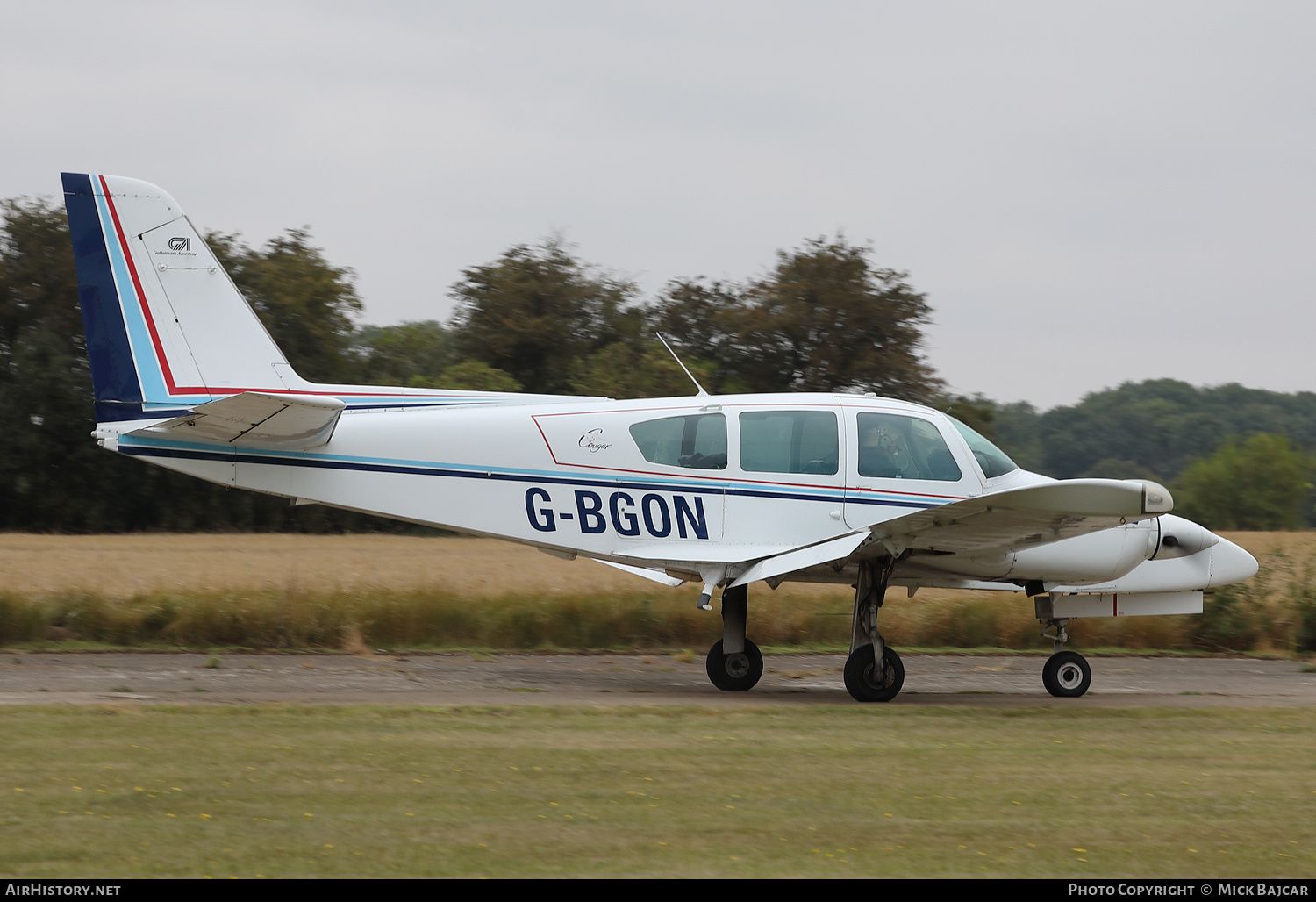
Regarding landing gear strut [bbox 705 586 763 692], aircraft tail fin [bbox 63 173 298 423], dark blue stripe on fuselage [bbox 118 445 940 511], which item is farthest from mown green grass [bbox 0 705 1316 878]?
aircraft tail fin [bbox 63 173 298 423]

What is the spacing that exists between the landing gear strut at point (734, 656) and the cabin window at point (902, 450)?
1.88 metres

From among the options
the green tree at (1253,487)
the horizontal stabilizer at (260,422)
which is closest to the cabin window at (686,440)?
the horizontal stabilizer at (260,422)

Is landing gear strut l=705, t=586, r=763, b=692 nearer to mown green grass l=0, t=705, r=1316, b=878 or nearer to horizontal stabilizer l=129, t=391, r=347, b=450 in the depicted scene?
mown green grass l=0, t=705, r=1316, b=878

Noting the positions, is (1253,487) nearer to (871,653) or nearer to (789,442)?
(871,653)

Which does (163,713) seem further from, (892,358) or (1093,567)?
(892,358)

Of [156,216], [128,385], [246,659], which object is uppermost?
[156,216]

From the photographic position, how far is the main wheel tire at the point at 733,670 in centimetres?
1201

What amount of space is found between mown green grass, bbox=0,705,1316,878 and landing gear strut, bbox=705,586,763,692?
1.93 metres

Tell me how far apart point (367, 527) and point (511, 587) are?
15.3 m

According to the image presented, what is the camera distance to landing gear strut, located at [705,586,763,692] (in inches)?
473

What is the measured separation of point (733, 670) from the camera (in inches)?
474

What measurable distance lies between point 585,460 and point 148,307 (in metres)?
4.35
